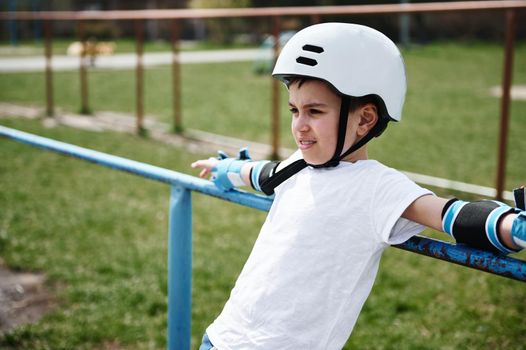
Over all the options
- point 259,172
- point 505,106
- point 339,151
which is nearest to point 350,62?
point 339,151

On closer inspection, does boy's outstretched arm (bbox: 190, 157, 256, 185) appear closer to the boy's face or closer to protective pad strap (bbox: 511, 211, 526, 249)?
the boy's face

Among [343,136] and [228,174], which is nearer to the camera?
[343,136]

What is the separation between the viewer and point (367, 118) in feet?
5.63

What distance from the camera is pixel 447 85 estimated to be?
1486cm

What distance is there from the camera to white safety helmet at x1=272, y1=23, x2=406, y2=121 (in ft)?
5.25

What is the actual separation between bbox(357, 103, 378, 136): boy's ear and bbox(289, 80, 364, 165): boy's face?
0.12 feet

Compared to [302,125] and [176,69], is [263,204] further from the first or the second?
[176,69]

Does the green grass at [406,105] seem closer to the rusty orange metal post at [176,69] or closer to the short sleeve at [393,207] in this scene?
the rusty orange metal post at [176,69]

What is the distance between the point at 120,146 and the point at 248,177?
6466mm

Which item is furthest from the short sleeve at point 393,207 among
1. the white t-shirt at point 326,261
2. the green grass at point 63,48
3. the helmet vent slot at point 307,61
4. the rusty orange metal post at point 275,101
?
the green grass at point 63,48

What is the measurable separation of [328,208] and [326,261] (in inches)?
5.2

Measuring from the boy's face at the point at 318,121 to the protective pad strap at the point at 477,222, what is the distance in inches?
14.6

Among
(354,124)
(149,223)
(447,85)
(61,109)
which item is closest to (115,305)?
(149,223)

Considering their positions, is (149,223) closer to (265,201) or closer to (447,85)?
(265,201)
